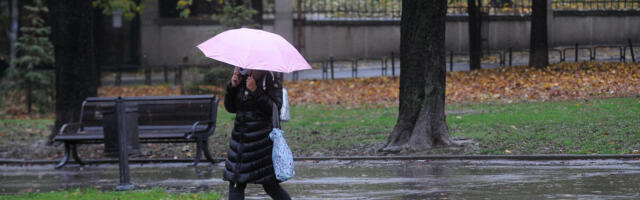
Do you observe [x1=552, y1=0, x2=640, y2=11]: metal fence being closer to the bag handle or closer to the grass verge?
the grass verge

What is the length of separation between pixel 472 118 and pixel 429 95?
3.33 meters

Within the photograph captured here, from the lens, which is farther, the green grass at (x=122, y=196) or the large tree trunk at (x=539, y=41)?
the large tree trunk at (x=539, y=41)

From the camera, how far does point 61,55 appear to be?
14188 mm

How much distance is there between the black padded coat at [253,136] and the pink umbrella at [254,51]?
0.28 meters

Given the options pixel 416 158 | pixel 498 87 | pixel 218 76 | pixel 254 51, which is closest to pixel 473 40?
pixel 498 87

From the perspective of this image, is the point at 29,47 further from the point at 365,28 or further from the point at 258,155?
the point at 258,155

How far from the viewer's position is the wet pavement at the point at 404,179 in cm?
824

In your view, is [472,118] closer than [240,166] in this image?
No

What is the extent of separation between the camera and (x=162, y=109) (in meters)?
12.9

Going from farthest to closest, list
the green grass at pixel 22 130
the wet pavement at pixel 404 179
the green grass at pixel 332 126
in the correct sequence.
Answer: the green grass at pixel 22 130 < the green grass at pixel 332 126 < the wet pavement at pixel 404 179

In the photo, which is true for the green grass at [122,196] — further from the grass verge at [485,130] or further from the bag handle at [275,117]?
the grass verge at [485,130]

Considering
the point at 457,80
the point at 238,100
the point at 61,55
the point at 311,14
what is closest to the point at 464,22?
the point at 311,14

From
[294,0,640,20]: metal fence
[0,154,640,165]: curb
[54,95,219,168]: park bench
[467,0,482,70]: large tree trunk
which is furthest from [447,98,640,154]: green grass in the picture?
[294,0,640,20]: metal fence

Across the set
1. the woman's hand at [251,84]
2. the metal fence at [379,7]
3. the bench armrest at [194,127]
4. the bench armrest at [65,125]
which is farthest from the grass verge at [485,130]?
→ the metal fence at [379,7]
